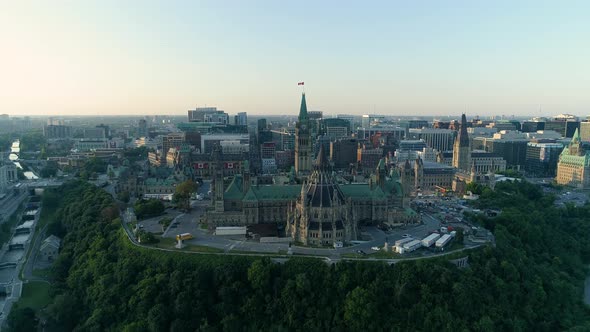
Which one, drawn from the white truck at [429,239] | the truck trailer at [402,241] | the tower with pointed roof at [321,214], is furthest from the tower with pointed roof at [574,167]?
the tower with pointed roof at [321,214]

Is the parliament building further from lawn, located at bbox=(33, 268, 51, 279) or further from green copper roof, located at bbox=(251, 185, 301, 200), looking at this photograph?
lawn, located at bbox=(33, 268, 51, 279)

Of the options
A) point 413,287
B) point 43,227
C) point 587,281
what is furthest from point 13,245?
point 587,281

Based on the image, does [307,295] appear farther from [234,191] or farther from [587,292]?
[587,292]

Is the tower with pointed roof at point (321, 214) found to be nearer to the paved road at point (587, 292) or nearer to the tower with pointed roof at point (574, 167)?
the paved road at point (587, 292)

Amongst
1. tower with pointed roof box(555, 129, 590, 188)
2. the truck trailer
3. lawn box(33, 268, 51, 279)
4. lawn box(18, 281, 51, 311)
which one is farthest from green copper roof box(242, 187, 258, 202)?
tower with pointed roof box(555, 129, 590, 188)

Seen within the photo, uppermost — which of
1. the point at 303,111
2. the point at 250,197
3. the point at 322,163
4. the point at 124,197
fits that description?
the point at 303,111

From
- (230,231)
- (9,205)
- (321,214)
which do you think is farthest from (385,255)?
(9,205)
